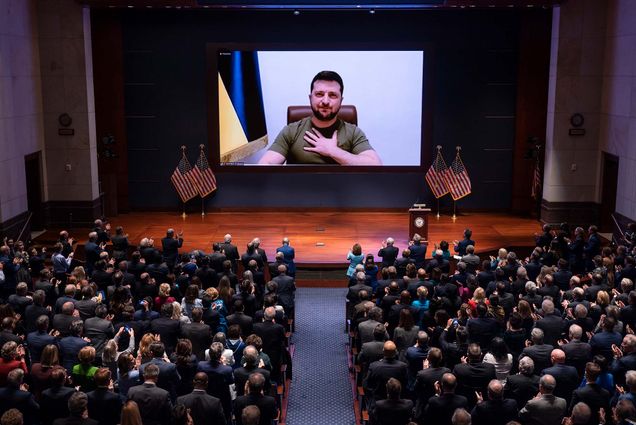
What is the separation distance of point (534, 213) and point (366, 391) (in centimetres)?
1091

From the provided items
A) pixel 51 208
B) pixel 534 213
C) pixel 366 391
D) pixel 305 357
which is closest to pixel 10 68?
pixel 51 208

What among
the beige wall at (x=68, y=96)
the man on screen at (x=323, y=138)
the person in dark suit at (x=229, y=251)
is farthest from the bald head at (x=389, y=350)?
the beige wall at (x=68, y=96)

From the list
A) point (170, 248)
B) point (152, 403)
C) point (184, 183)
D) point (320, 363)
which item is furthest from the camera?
point (184, 183)

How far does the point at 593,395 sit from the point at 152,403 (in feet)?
12.6

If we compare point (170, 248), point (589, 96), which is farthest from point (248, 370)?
point (589, 96)

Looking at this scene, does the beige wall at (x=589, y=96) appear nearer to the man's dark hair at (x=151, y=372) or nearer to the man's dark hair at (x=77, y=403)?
the man's dark hair at (x=151, y=372)

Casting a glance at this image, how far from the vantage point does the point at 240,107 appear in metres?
18.4

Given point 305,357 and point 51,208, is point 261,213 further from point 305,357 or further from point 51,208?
point 305,357

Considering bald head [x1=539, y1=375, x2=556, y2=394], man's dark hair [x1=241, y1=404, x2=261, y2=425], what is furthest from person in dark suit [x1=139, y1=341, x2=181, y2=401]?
bald head [x1=539, y1=375, x2=556, y2=394]

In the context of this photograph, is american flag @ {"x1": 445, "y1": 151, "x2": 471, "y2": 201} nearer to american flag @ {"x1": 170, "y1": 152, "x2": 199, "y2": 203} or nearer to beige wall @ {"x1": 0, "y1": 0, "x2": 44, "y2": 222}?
american flag @ {"x1": 170, "y1": 152, "x2": 199, "y2": 203}

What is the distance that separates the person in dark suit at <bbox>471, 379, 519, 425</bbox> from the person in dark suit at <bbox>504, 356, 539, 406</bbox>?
49 centimetres

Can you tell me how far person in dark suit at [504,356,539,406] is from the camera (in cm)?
724

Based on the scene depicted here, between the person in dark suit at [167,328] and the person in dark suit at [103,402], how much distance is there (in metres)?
1.78

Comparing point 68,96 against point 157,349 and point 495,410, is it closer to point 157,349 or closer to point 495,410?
point 157,349
